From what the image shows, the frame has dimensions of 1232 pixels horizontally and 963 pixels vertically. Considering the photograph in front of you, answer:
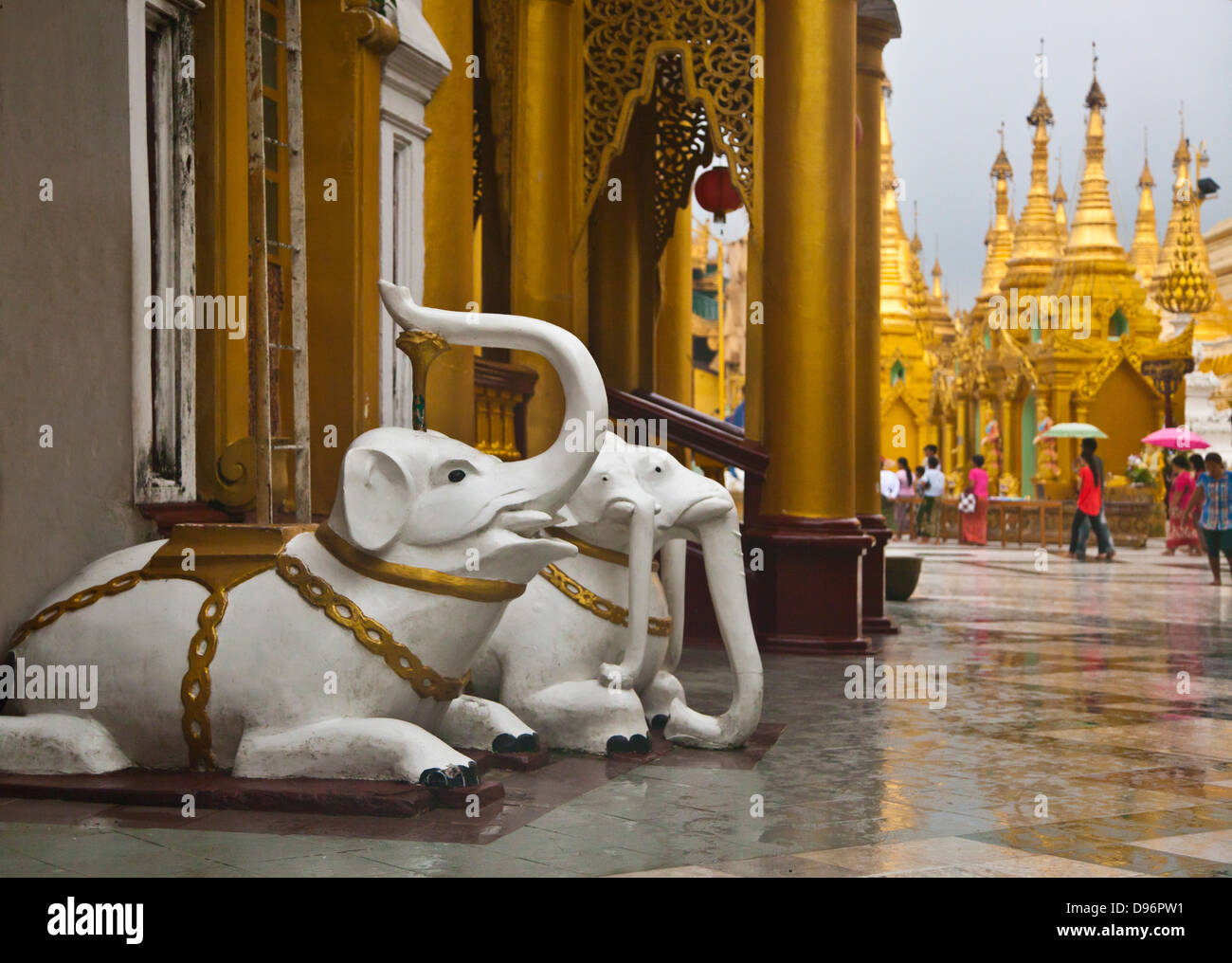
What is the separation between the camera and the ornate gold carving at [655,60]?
9.89 meters

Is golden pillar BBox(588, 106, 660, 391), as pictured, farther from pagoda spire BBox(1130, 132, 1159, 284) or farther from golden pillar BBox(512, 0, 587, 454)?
pagoda spire BBox(1130, 132, 1159, 284)

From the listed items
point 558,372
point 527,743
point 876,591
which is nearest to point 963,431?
point 876,591

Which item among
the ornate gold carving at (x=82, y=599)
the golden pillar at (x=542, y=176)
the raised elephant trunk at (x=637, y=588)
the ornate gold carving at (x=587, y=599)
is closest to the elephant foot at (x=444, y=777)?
the ornate gold carving at (x=82, y=599)

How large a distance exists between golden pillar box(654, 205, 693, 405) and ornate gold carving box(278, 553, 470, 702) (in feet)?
28.4

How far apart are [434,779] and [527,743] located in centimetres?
91

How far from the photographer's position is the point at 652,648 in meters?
5.93

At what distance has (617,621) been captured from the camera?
18.9ft

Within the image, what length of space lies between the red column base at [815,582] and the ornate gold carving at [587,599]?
387cm

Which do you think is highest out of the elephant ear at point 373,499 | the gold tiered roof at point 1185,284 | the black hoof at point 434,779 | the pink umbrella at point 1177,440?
the gold tiered roof at point 1185,284

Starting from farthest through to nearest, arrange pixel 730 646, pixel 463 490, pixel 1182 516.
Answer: pixel 1182 516, pixel 730 646, pixel 463 490

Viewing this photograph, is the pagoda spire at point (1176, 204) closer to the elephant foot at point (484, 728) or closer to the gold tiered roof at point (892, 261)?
the gold tiered roof at point (892, 261)

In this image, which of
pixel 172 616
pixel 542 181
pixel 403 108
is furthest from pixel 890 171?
pixel 172 616

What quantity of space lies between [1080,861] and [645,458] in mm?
2375

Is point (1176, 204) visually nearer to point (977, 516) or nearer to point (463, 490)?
point (977, 516)
